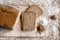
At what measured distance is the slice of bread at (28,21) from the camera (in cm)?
96

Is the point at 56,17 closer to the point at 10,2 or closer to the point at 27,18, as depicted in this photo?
the point at 27,18

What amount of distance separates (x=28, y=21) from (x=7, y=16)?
0.12 meters

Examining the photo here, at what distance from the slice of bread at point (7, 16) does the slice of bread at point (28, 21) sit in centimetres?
5

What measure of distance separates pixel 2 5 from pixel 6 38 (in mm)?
191

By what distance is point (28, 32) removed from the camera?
0.97 metres

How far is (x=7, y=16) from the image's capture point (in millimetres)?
931

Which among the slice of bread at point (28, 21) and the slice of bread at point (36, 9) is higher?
the slice of bread at point (36, 9)

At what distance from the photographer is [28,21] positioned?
96cm

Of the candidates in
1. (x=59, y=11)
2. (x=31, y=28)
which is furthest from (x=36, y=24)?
(x=59, y=11)

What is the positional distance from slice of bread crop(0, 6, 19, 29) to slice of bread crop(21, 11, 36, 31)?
52mm

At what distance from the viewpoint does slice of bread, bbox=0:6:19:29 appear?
0.92 meters

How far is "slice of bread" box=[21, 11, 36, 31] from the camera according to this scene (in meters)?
0.96

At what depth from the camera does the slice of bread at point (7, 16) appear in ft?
3.01

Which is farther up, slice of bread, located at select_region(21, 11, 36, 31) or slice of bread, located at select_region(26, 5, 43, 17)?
slice of bread, located at select_region(26, 5, 43, 17)
